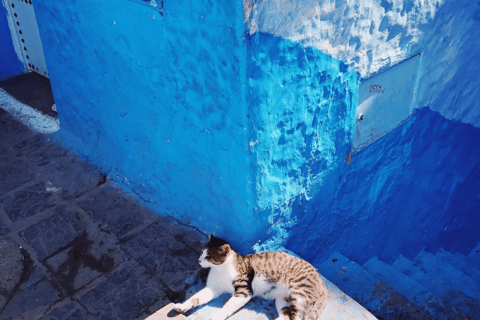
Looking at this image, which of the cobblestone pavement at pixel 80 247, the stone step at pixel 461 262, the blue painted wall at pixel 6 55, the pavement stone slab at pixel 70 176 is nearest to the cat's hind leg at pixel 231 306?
the cobblestone pavement at pixel 80 247

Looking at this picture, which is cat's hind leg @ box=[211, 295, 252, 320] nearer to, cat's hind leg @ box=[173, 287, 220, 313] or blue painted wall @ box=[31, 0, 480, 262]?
cat's hind leg @ box=[173, 287, 220, 313]

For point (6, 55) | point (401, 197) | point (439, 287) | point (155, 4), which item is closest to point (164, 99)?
point (155, 4)

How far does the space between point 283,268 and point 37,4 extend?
3.43 metres

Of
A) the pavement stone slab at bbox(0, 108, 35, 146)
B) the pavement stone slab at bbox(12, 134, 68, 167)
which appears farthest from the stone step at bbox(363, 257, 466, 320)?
the pavement stone slab at bbox(0, 108, 35, 146)

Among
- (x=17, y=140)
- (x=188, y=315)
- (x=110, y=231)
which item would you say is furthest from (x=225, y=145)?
(x=17, y=140)

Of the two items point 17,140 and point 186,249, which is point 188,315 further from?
point 17,140

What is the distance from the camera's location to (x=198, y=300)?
2789 millimetres

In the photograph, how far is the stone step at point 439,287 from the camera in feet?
13.9

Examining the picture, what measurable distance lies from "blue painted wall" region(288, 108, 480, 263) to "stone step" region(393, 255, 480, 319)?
16 cm

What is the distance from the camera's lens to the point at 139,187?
152 inches

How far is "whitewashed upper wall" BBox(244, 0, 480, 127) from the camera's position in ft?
8.13

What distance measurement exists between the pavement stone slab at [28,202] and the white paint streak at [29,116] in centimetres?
100

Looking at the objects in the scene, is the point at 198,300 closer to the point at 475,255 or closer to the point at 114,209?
the point at 114,209

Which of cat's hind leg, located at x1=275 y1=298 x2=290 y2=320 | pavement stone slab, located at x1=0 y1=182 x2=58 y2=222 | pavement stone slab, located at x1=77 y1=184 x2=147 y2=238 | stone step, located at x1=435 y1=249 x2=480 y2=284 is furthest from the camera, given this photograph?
stone step, located at x1=435 y1=249 x2=480 y2=284
